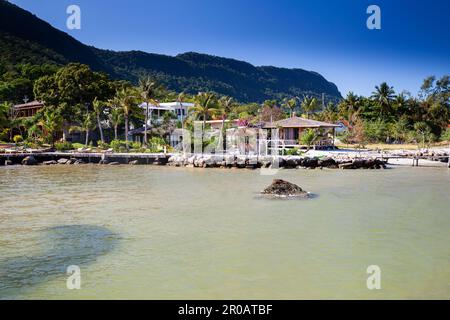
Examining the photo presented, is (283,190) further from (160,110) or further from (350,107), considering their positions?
(350,107)

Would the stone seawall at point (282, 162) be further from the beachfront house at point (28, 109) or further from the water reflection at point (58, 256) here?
the beachfront house at point (28, 109)

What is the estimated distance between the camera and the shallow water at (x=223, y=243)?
35.0 feet

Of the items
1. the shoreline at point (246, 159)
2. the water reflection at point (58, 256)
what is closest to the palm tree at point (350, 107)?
the shoreline at point (246, 159)

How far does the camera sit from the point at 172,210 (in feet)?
67.0

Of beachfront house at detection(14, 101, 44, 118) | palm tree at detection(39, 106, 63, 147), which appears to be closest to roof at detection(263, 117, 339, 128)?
palm tree at detection(39, 106, 63, 147)

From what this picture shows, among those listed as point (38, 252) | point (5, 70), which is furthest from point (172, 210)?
point (5, 70)

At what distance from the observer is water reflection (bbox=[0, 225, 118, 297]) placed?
36.9 ft

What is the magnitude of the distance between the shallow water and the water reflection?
0.10ft

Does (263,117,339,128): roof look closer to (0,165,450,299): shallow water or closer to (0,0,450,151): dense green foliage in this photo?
(0,0,450,151): dense green foliage

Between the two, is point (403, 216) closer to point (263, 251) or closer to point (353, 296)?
point (263, 251)

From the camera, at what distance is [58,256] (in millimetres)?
13109

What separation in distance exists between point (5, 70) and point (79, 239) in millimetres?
91102

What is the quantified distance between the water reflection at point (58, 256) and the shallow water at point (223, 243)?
32 mm
